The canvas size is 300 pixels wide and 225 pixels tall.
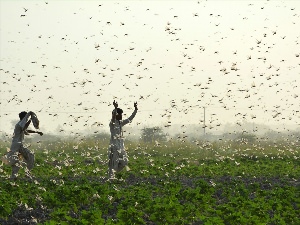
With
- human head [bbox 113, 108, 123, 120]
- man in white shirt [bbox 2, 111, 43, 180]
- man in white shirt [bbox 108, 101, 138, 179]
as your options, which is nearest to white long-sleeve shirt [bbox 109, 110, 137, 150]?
man in white shirt [bbox 108, 101, 138, 179]

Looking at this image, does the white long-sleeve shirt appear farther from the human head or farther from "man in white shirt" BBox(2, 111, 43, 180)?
"man in white shirt" BBox(2, 111, 43, 180)

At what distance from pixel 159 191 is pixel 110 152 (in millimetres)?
3543

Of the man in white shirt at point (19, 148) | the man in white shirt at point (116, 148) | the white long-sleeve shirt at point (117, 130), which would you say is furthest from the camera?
the man in white shirt at point (116, 148)

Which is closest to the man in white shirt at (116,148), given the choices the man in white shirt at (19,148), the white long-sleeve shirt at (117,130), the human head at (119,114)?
the white long-sleeve shirt at (117,130)

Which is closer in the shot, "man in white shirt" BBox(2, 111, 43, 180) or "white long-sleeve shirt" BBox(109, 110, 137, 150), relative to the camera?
"man in white shirt" BBox(2, 111, 43, 180)

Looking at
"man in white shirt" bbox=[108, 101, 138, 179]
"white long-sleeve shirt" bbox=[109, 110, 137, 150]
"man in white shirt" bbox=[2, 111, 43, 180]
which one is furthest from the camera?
"man in white shirt" bbox=[108, 101, 138, 179]

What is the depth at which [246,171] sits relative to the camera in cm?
2247

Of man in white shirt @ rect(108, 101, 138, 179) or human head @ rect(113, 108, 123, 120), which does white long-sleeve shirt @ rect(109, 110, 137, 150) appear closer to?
man in white shirt @ rect(108, 101, 138, 179)

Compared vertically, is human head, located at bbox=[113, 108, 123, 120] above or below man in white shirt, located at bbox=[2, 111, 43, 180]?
above

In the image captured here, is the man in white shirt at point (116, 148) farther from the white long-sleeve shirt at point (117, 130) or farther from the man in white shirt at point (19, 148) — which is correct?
the man in white shirt at point (19, 148)

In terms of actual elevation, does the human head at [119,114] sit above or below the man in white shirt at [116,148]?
above

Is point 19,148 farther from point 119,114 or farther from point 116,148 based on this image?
point 119,114

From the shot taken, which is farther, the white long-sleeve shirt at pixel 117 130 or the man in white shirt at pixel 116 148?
the man in white shirt at pixel 116 148

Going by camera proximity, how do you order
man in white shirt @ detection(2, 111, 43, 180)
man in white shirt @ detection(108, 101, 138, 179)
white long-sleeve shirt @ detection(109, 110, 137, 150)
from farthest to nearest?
man in white shirt @ detection(108, 101, 138, 179) → white long-sleeve shirt @ detection(109, 110, 137, 150) → man in white shirt @ detection(2, 111, 43, 180)
